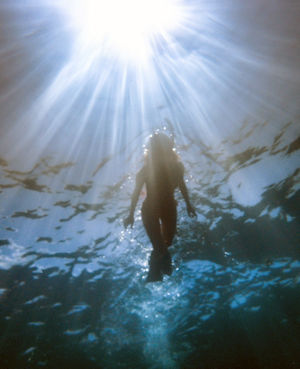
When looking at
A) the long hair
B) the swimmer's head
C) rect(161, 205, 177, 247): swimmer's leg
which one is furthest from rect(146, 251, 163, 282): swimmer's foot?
the swimmer's head

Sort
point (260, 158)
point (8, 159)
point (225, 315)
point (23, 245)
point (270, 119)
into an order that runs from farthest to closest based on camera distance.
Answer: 1. point (225, 315)
2. point (23, 245)
3. point (260, 158)
4. point (270, 119)
5. point (8, 159)

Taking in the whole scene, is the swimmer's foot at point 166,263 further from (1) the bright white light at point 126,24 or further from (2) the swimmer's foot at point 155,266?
(1) the bright white light at point 126,24

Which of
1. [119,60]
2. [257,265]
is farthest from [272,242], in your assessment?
[119,60]

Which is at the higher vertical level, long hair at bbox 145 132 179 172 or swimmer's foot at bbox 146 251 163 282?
long hair at bbox 145 132 179 172

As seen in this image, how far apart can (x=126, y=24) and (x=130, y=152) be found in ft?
13.1

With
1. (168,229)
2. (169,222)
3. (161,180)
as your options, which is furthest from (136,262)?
(161,180)

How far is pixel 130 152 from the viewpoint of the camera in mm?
9148

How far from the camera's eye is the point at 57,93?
7.73m

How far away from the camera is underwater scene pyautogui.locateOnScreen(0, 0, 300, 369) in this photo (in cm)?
685

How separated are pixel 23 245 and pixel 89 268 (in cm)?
362

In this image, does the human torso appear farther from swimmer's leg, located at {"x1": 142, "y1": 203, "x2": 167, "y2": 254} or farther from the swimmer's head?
swimmer's leg, located at {"x1": 142, "y1": 203, "x2": 167, "y2": 254}

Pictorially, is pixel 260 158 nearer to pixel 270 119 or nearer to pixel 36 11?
pixel 270 119

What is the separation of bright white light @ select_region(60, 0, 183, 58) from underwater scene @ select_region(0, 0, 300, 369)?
29 mm

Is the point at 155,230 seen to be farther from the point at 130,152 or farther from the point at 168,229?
the point at 130,152
